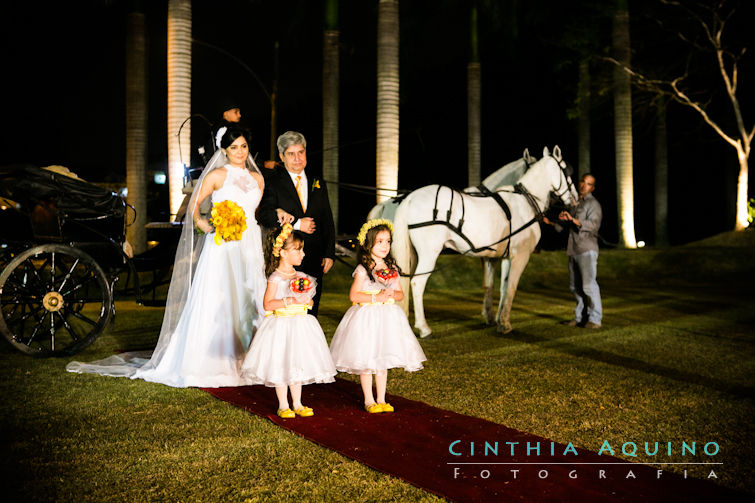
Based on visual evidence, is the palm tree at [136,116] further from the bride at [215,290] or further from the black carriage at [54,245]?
the bride at [215,290]

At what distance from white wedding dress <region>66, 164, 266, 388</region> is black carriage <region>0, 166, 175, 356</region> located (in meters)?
1.46

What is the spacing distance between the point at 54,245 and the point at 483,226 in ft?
18.4

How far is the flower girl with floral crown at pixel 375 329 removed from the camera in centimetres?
494

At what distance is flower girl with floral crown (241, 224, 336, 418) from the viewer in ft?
15.6

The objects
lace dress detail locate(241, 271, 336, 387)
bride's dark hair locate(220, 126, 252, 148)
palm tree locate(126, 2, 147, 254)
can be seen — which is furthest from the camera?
palm tree locate(126, 2, 147, 254)

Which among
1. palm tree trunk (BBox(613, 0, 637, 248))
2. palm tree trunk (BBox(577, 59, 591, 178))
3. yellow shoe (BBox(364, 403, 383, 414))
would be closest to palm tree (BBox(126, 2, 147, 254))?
yellow shoe (BBox(364, 403, 383, 414))

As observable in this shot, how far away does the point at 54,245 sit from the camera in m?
6.92

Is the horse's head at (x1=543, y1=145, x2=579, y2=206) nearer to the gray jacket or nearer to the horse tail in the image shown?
the gray jacket

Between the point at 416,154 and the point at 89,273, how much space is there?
27852mm

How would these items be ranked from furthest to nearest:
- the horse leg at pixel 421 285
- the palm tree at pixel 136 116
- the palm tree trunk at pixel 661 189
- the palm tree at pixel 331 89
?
the palm tree trunk at pixel 661 189 < the palm tree at pixel 331 89 < the palm tree at pixel 136 116 < the horse leg at pixel 421 285

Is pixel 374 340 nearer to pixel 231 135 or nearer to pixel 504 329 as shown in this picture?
pixel 231 135

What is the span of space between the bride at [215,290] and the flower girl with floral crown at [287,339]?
1.02 m

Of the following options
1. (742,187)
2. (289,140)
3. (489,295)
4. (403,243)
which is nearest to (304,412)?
(289,140)

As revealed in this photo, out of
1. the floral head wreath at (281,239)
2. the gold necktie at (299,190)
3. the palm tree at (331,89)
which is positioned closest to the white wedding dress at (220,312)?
the gold necktie at (299,190)
